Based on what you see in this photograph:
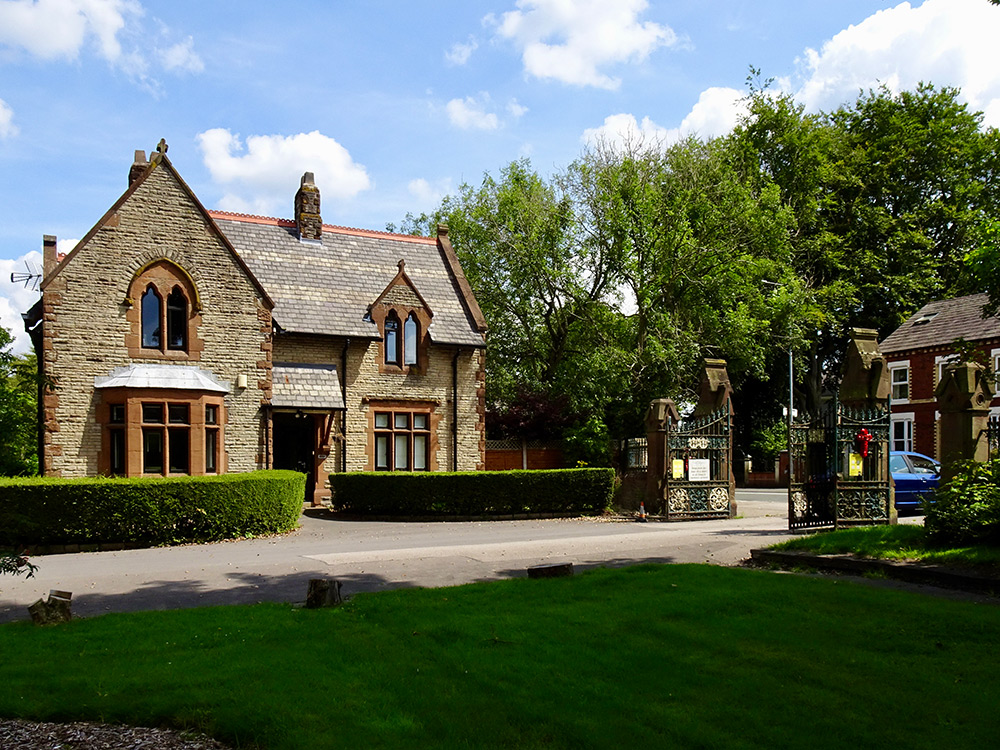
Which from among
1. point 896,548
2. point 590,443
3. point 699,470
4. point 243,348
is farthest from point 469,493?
point 896,548

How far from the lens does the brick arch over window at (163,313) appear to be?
23109mm

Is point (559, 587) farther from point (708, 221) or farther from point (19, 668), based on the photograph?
point (708, 221)

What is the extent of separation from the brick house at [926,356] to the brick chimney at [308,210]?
27.6 meters

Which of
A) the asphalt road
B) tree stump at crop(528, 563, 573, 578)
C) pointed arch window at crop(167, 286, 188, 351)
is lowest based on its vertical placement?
the asphalt road

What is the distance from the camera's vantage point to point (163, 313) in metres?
23.4

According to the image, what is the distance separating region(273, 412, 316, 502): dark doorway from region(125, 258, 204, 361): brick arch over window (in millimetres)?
4274

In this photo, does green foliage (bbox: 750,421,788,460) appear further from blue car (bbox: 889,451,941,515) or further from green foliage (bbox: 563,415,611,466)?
blue car (bbox: 889,451,941,515)

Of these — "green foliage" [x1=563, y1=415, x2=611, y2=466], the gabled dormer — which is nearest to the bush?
"green foliage" [x1=563, y1=415, x2=611, y2=466]

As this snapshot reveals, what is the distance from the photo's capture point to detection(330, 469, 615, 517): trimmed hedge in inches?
899

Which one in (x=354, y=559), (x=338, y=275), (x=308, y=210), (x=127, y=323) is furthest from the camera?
(x=308, y=210)

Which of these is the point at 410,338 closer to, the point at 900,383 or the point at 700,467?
the point at 700,467

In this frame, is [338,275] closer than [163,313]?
No

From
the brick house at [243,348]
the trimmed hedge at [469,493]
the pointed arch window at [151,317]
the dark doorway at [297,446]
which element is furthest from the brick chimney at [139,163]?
the trimmed hedge at [469,493]

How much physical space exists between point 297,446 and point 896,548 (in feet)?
64.0
